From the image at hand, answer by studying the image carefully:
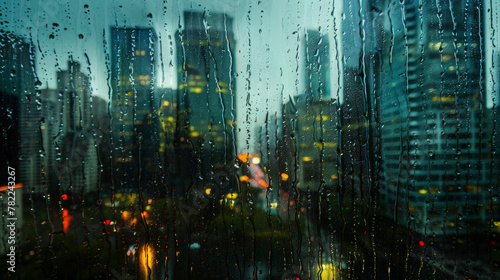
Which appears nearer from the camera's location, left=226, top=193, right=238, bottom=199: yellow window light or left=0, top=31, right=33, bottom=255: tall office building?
left=0, top=31, right=33, bottom=255: tall office building

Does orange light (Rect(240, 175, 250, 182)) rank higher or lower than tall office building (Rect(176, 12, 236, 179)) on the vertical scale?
lower

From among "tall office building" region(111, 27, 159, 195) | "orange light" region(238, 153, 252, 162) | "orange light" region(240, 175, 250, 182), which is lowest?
"orange light" region(240, 175, 250, 182)

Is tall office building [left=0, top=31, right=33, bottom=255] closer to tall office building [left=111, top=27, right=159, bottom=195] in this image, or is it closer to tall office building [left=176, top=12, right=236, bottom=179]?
tall office building [left=111, top=27, right=159, bottom=195]

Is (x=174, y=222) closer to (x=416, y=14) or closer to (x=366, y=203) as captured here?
(x=366, y=203)

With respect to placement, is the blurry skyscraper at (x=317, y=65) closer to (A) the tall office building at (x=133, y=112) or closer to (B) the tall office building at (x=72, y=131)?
(A) the tall office building at (x=133, y=112)

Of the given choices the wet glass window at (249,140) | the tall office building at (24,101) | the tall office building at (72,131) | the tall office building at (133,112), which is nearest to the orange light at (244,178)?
the wet glass window at (249,140)

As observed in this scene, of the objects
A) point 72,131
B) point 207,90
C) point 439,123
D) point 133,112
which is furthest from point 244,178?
point 439,123

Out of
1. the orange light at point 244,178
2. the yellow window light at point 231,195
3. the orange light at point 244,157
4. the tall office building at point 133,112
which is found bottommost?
the yellow window light at point 231,195

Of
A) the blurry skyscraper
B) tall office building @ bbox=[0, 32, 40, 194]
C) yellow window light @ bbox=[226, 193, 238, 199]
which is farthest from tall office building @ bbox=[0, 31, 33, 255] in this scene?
the blurry skyscraper
